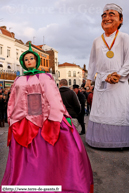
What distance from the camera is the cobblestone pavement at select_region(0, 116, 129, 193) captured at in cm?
253

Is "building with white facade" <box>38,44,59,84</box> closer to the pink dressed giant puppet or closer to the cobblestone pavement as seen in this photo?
the cobblestone pavement

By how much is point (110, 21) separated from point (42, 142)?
9.92ft

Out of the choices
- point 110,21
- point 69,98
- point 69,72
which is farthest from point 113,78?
point 69,72

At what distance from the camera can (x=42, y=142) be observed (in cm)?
228

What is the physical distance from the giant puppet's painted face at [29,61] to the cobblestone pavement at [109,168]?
1840 millimetres

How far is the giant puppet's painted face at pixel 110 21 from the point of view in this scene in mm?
3855

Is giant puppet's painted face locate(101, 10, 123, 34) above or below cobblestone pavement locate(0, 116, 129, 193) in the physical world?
above

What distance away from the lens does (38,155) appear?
7.23 feet

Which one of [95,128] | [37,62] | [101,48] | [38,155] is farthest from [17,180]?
[101,48]

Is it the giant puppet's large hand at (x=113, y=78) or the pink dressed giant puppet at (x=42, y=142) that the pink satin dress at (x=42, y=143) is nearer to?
the pink dressed giant puppet at (x=42, y=142)

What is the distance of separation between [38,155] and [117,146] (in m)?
2.29

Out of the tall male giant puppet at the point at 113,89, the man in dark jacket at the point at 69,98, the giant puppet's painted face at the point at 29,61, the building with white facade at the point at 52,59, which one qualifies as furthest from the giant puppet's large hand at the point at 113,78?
the building with white facade at the point at 52,59

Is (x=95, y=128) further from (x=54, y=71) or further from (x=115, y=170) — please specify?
(x=54, y=71)

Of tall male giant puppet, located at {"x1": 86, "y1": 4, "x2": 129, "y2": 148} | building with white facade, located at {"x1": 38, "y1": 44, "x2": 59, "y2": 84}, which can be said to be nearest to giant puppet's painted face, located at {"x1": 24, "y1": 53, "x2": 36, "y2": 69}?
tall male giant puppet, located at {"x1": 86, "y1": 4, "x2": 129, "y2": 148}
